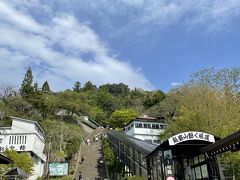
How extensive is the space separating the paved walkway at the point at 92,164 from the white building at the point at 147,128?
6735mm

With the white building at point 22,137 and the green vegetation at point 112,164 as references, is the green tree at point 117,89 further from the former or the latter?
the white building at point 22,137

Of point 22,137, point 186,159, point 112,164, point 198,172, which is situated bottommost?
point 198,172

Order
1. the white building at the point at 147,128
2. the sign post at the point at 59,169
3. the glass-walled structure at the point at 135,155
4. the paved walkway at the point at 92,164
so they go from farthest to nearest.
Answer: the white building at the point at 147,128 < the paved walkway at the point at 92,164 < the sign post at the point at 59,169 < the glass-walled structure at the point at 135,155

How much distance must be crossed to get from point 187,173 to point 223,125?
13.7 meters

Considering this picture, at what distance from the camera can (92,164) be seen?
133 ft

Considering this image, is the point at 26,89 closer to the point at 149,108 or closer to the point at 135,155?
the point at 149,108

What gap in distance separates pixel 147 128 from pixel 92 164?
1243 centimetres

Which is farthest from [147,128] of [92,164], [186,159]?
[186,159]

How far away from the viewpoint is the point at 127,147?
30.8 metres

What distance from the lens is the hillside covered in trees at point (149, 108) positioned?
90.2ft

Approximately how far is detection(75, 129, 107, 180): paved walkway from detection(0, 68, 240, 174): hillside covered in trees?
7.65 feet

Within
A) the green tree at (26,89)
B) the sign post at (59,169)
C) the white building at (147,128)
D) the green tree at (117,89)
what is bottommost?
the sign post at (59,169)

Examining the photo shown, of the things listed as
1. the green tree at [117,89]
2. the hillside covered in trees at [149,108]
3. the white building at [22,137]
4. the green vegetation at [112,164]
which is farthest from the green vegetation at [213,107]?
the green tree at [117,89]

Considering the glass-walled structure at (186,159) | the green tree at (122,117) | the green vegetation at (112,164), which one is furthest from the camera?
the green tree at (122,117)
